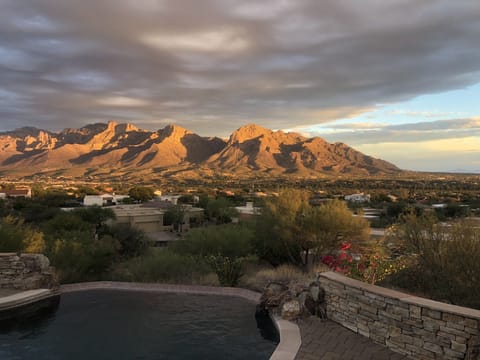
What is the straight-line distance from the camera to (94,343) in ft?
27.0

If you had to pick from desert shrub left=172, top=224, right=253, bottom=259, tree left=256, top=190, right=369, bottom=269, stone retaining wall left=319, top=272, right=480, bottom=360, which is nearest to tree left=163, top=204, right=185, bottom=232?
desert shrub left=172, top=224, right=253, bottom=259

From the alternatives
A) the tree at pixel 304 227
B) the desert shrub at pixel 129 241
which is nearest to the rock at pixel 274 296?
the tree at pixel 304 227

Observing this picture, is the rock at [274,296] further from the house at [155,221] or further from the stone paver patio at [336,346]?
the house at [155,221]

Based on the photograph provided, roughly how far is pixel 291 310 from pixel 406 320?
2.91 metres

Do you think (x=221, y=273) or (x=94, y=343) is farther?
(x=221, y=273)

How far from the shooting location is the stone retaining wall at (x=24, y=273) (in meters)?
11.4

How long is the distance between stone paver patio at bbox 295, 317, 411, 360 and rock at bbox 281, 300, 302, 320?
1.78 ft

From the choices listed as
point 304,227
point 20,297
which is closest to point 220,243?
point 304,227

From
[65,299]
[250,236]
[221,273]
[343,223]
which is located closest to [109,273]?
[65,299]

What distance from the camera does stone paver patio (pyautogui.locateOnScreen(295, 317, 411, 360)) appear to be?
22.4ft

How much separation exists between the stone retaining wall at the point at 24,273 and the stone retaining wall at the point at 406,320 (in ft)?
26.8

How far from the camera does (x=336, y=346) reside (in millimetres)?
7273

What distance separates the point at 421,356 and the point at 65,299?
9.17 m

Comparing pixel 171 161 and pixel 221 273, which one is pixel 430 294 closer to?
pixel 221 273
